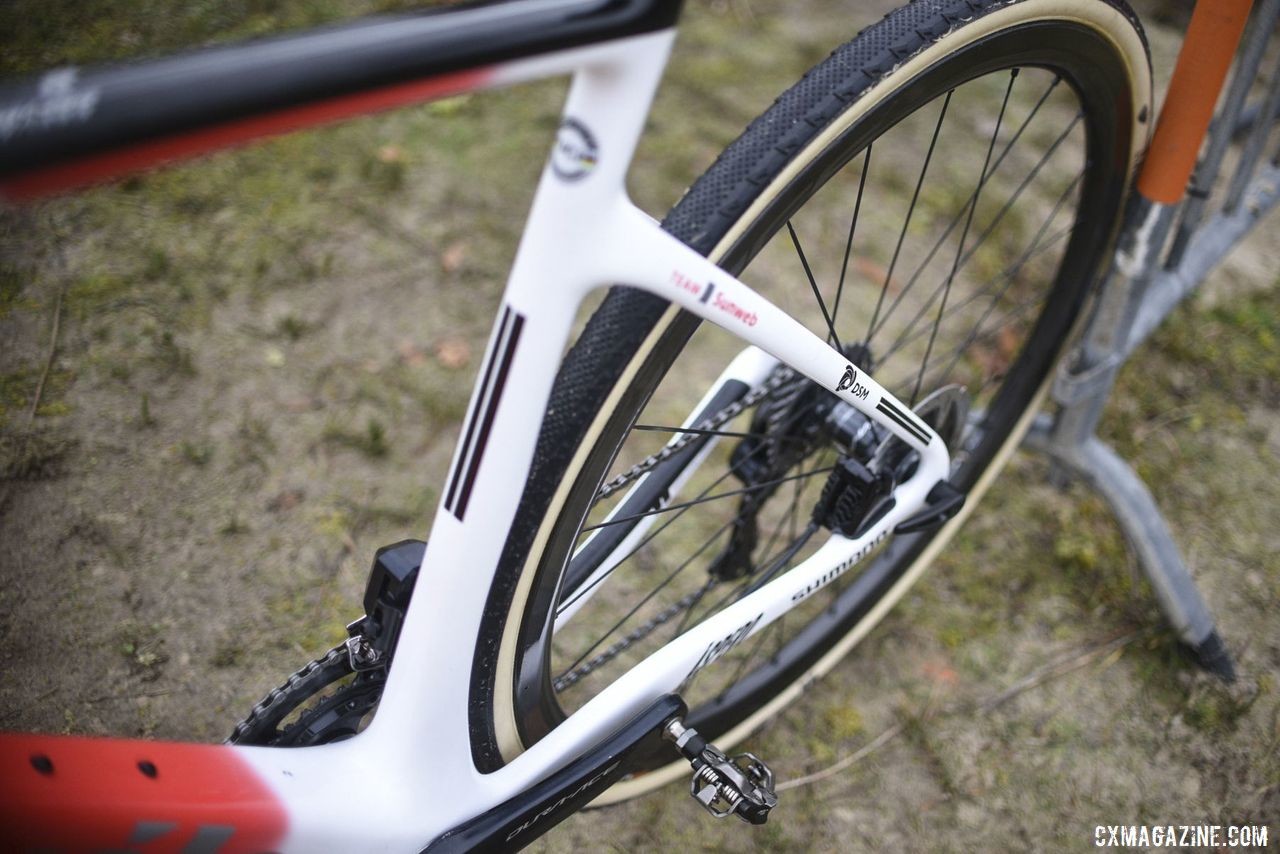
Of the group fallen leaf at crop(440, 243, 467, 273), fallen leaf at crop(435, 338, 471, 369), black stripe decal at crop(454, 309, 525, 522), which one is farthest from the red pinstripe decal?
fallen leaf at crop(440, 243, 467, 273)

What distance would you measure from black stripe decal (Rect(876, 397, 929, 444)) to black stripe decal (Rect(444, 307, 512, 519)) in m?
0.53

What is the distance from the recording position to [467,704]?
1.06 m

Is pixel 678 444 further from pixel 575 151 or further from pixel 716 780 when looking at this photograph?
pixel 575 151

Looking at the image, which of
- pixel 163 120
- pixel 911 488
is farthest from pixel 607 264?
pixel 911 488

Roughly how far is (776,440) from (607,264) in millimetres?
615

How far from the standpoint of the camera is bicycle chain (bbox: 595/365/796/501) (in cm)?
131

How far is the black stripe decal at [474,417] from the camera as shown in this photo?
34.3 inches

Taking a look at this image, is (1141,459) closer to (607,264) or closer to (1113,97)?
(1113,97)

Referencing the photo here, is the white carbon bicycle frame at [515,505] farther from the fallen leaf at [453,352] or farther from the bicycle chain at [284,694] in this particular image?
the fallen leaf at [453,352]

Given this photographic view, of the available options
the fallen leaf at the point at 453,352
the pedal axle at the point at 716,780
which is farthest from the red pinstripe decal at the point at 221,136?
the fallen leaf at the point at 453,352

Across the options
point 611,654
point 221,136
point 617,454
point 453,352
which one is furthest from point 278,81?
point 453,352

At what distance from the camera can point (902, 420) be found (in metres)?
1.25

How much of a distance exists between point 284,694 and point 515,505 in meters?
0.41

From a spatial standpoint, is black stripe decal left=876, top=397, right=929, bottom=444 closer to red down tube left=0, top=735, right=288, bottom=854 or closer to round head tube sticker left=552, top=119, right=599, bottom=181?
round head tube sticker left=552, top=119, right=599, bottom=181
